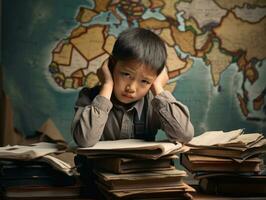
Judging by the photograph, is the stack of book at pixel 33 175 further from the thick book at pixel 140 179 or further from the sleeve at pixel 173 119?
the sleeve at pixel 173 119

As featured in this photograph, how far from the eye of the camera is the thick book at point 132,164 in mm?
1468

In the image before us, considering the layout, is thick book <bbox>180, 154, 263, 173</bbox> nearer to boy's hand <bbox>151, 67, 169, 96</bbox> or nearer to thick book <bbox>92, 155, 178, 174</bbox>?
thick book <bbox>92, 155, 178, 174</bbox>

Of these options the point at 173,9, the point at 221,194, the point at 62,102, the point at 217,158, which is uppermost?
the point at 173,9

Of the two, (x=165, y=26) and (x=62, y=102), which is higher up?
(x=165, y=26)

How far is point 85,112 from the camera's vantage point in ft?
5.27

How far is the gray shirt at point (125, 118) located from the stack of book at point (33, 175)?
113mm

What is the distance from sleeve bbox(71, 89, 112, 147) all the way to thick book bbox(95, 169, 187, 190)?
11 cm

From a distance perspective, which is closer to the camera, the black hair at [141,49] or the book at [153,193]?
the book at [153,193]

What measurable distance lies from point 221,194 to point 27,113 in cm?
114

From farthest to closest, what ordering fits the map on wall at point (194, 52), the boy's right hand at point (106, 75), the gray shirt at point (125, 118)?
the map on wall at point (194, 52) < the boy's right hand at point (106, 75) < the gray shirt at point (125, 118)

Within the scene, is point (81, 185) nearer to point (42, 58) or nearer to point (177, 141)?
point (177, 141)

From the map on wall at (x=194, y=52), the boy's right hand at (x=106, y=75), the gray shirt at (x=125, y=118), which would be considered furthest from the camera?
the map on wall at (x=194, y=52)

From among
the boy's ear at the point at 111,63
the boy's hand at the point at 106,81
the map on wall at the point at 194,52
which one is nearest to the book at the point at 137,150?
the boy's hand at the point at 106,81

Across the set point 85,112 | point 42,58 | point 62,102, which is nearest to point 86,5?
point 42,58
